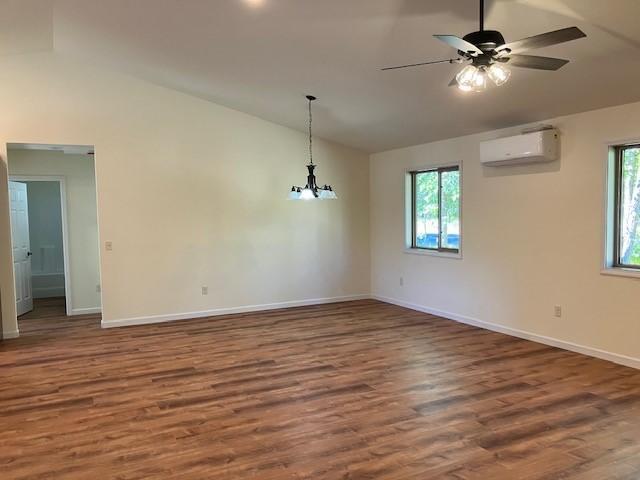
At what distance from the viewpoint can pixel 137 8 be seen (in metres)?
3.98

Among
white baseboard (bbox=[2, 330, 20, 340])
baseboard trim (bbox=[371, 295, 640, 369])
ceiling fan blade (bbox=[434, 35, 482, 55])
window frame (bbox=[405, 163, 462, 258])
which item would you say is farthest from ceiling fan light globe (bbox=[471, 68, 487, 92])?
white baseboard (bbox=[2, 330, 20, 340])

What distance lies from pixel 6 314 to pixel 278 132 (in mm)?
4239

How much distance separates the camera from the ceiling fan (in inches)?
96.2

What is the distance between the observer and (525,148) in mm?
4875

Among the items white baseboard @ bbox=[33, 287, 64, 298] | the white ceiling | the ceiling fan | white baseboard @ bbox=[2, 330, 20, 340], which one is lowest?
white baseboard @ bbox=[2, 330, 20, 340]

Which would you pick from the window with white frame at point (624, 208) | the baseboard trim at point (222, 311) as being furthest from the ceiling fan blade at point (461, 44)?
the baseboard trim at point (222, 311)

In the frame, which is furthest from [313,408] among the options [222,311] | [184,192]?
[184,192]

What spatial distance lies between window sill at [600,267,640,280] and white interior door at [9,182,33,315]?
7462 millimetres

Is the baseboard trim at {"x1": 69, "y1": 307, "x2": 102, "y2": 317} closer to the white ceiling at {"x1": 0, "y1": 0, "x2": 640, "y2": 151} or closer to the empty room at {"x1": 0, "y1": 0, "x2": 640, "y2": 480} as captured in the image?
the empty room at {"x1": 0, "y1": 0, "x2": 640, "y2": 480}

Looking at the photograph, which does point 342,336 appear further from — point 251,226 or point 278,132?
point 278,132

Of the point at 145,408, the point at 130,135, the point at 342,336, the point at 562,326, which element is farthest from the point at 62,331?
the point at 562,326

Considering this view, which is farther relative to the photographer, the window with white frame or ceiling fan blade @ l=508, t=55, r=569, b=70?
the window with white frame

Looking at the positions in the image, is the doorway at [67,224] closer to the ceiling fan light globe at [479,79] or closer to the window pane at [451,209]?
the window pane at [451,209]

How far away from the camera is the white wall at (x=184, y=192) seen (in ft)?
18.8
